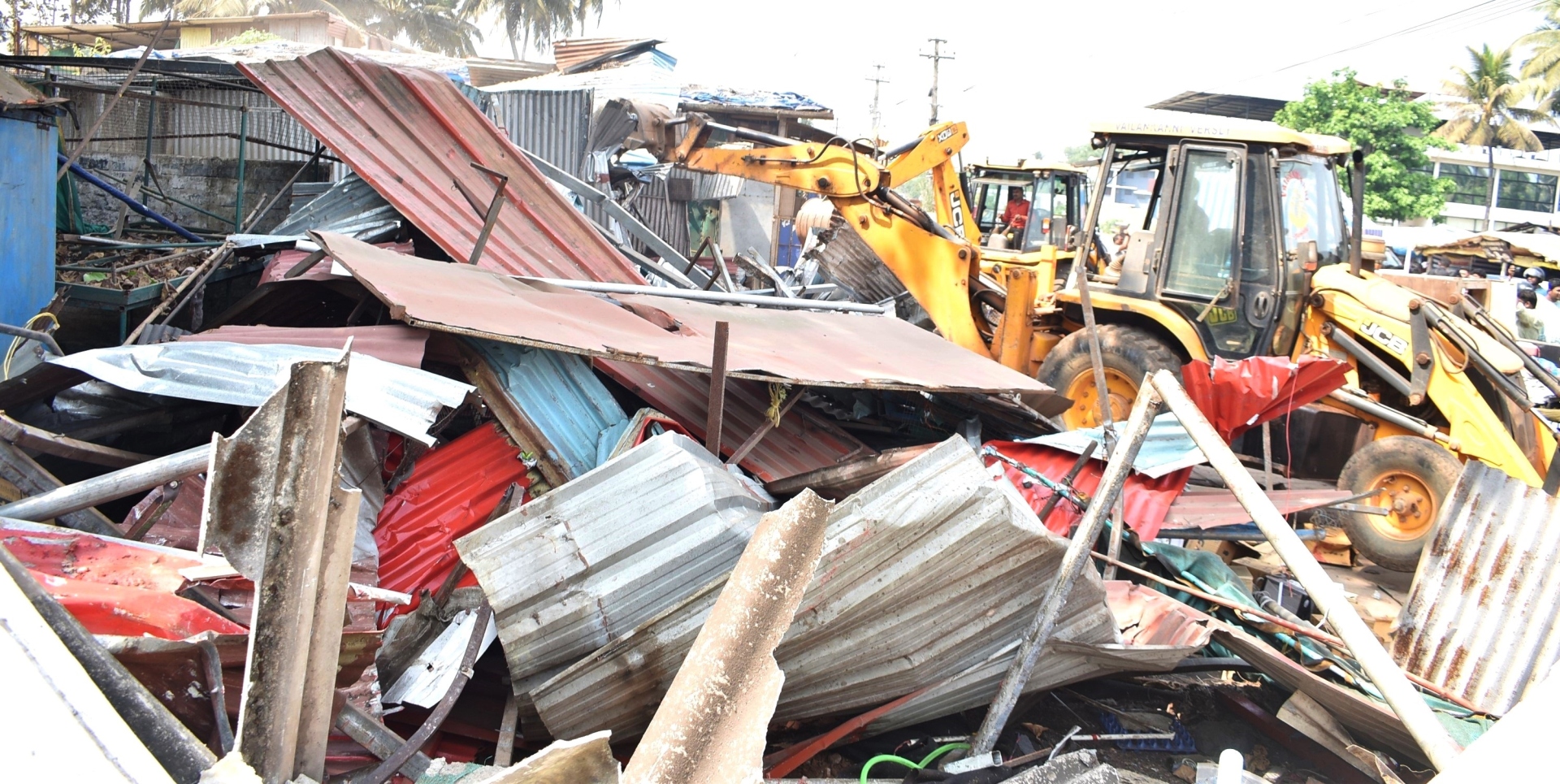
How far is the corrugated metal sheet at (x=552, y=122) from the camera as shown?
11.5 metres

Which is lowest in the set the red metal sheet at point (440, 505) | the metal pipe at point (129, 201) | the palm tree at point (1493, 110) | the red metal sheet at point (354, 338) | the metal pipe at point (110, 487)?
the red metal sheet at point (440, 505)

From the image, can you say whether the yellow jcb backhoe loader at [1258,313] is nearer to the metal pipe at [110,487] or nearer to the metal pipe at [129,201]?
the metal pipe at [110,487]

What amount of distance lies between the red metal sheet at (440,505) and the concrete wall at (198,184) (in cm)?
762

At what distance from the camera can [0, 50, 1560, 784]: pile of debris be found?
146 cm

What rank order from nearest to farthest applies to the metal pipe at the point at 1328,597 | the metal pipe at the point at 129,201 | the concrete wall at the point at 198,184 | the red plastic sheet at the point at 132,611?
the metal pipe at the point at 1328,597 → the red plastic sheet at the point at 132,611 → the metal pipe at the point at 129,201 → the concrete wall at the point at 198,184

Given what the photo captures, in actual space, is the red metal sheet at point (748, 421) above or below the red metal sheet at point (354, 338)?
below

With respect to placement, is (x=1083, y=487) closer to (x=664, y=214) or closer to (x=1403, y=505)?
(x=1403, y=505)

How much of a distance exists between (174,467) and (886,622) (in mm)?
2075

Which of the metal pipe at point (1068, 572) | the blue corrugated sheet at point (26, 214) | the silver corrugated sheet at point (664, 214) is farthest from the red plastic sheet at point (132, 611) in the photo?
the silver corrugated sheet at point (664, 214)

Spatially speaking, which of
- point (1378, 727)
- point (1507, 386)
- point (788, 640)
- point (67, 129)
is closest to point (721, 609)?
point (788, 640)

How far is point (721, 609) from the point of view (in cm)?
157

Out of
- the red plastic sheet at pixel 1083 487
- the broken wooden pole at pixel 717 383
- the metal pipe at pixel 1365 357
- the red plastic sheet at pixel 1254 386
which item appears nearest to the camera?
the broken wooden pole at pixel 717 383

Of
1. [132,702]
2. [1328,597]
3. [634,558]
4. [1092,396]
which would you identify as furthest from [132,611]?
[1092,396]

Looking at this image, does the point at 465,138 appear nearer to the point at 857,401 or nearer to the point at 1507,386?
the point at 857,401
